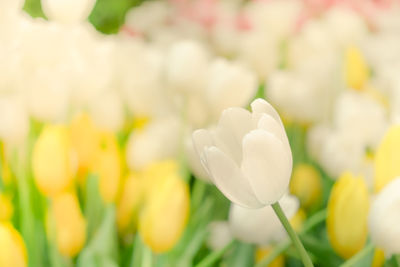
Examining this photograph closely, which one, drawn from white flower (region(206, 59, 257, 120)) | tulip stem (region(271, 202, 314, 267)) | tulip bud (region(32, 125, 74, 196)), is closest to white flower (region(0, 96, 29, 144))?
tulip bud (region(32, 125, 74, 196))

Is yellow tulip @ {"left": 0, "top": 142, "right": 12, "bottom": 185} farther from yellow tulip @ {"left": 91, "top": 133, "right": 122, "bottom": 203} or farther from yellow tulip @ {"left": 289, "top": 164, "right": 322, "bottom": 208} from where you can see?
yellow tulip @ {"left": 289, "top": 164, "right": 322, "bottom": 208}

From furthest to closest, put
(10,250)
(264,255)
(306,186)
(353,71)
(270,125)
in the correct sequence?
(353,71) → (306,186) → (264,255) → (10,250) → (270,125)

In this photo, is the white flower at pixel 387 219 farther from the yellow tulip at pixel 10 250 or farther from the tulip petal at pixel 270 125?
the yellow tulip at pixel 10 250

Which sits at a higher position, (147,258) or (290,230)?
(290,230)

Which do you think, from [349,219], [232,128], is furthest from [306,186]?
[232,128]

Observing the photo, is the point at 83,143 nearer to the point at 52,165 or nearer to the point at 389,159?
the point at 52,165

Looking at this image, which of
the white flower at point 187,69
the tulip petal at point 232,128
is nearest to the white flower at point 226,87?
the white flower at point 187,69
